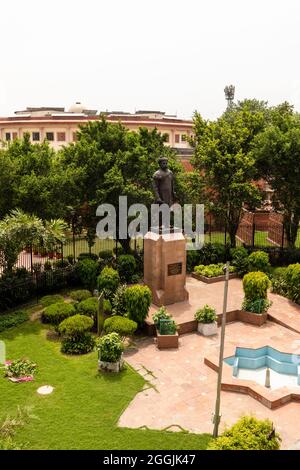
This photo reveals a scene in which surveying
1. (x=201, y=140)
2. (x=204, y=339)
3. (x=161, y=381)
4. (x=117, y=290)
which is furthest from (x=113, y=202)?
(x=161, y=381)

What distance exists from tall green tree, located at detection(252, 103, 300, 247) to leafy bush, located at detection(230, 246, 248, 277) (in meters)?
3.37

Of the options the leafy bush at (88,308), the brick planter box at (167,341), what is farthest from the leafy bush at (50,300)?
the brick planter box at (167,341)

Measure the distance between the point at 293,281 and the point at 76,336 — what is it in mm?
8299

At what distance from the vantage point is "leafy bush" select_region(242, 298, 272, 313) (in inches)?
586

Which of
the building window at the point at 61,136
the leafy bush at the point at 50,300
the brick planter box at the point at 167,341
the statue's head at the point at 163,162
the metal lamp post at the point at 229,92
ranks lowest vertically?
the brick planter box at the point at 167,341

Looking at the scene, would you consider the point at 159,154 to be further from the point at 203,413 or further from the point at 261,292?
the point at 203,413

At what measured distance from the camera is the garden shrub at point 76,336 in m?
12.4

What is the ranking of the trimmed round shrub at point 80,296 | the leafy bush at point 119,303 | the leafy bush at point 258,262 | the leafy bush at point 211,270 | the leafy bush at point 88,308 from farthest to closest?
the leafy bush at point 211,270, the leafy bush at point 258,262, the trimmed round shrub at point 80,296, the leafy bush at point 119,303, the leafy bush at point 88,308

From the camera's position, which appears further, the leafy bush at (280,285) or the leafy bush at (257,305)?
the leafy bush at (280,285)

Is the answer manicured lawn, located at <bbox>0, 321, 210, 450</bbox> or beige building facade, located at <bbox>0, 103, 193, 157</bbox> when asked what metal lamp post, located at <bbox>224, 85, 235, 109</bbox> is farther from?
manicured lawn, located at <bbox>0, 321, 210, 450</bbox>

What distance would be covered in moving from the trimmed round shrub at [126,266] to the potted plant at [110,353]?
21.7ft

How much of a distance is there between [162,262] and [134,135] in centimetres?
724

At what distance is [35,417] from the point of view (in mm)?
8883

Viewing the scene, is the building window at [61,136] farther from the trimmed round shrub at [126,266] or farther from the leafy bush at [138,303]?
the leafy bush at [138,303]
